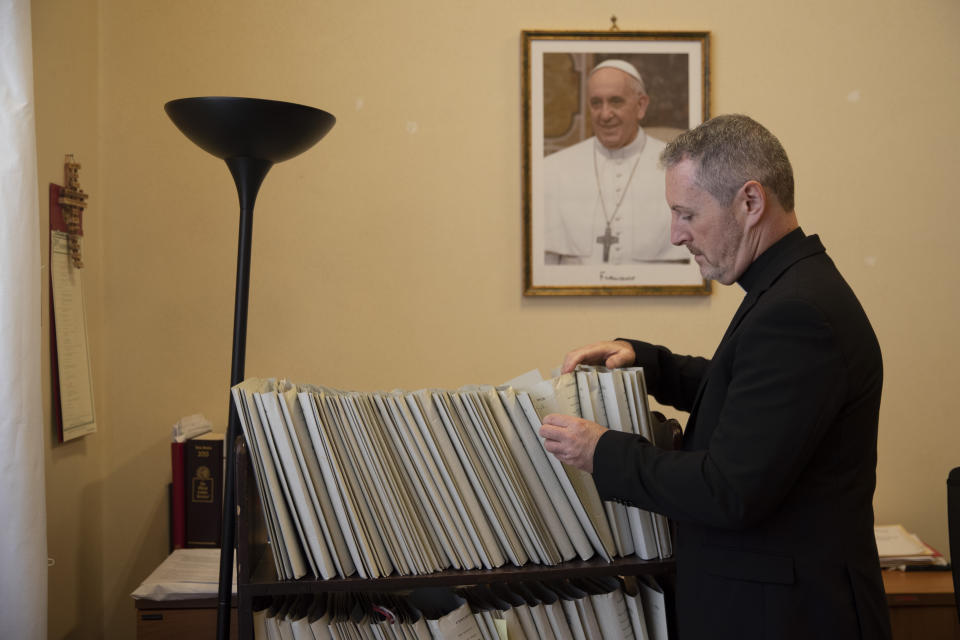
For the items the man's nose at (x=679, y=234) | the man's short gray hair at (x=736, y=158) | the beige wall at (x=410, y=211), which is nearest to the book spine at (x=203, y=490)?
the beige wall at (x=410, y=211)

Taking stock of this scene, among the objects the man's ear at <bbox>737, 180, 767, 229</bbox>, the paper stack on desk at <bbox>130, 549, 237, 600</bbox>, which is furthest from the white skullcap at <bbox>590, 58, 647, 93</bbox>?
the paper stack on desk at <bbox>130, 549, 237, 600</bbox>

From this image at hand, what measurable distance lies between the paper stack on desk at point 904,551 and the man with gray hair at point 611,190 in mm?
1097

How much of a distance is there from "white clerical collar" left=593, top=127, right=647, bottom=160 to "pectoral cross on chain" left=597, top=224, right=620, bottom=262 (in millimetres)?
235

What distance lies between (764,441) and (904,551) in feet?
5.45

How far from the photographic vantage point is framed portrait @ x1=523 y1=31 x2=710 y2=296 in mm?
2594

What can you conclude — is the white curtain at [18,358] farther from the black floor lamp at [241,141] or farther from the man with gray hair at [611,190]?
the man with gray hair at [611,190]

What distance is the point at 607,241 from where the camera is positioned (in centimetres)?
262

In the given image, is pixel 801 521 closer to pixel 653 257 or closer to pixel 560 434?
pixel 560 434

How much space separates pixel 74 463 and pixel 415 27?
170 cm

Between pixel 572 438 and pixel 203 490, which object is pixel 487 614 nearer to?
pixel 572 438

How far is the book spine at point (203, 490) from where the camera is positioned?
2.30m

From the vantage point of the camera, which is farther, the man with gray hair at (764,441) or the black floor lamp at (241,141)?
the black floor lamp at (241,141)

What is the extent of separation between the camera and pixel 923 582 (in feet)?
7.66

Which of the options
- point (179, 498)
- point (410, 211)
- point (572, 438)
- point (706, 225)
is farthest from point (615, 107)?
point (179, 498)
